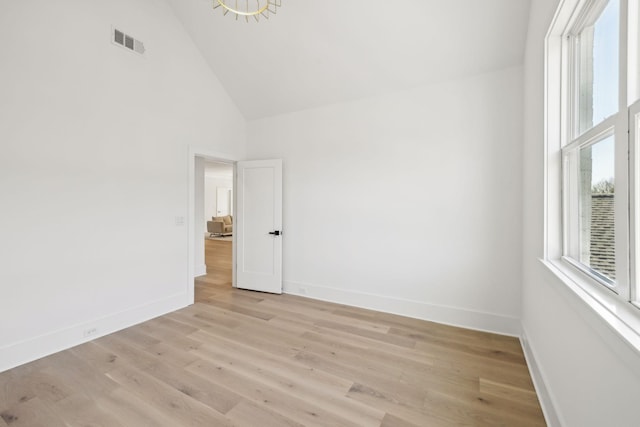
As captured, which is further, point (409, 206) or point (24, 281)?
point (409, 206)

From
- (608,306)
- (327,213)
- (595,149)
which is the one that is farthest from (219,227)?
(608,306)

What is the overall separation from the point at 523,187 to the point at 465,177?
550 millimetres

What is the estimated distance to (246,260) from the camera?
15.2 ft

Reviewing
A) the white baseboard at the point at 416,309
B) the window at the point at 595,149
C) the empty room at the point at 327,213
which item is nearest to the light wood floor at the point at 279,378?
the empty room at the point at 327,213

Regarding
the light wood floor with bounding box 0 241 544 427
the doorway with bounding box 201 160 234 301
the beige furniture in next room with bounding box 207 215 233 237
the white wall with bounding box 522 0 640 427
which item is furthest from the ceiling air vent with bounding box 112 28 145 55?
the beige furniture in next room with bounding box 207 215 233 237

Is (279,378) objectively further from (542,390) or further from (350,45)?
(350,45)

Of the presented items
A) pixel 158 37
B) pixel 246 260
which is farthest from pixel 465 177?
pixel 158 37

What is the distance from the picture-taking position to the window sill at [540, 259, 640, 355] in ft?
2.76

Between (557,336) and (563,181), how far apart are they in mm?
976

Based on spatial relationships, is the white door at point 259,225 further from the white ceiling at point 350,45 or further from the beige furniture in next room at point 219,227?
the beige furniture in next room at point 219,227

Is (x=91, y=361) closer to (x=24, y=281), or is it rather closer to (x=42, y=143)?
(x=24, y=281)

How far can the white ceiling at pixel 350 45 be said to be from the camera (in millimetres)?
2678

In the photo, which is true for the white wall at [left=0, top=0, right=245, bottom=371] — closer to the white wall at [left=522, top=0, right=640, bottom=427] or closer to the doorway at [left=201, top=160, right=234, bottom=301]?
the doorway at [left=201, top=160, right=234, bottom=301]

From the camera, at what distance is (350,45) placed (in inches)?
126
